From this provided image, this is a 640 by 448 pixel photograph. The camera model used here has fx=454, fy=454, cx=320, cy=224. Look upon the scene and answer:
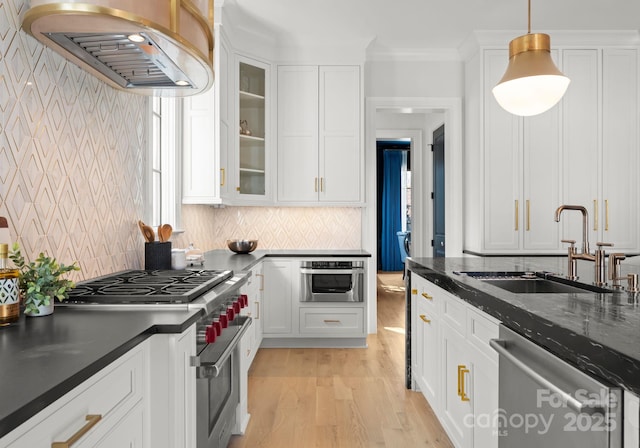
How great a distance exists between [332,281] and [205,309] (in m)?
2.55

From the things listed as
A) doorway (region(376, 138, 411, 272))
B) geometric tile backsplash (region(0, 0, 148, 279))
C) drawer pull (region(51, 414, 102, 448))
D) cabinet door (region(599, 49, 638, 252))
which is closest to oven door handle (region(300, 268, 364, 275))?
geometric tile backsplash (region(0, 0, 148, 279))

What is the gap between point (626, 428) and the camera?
0.90m

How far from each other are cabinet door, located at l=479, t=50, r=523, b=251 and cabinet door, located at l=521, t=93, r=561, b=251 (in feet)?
0.25

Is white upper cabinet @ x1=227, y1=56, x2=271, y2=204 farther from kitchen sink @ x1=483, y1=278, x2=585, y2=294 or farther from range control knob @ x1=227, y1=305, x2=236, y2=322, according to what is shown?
kitchen sink @ x1=483, y1=278, x2=585, y2=294

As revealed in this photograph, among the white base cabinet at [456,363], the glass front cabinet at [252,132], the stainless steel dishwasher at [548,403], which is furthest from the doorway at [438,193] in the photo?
the stainless steel dishwasher at [548,403]

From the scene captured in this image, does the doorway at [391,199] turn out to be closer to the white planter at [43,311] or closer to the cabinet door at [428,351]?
the cabinet door at [428,351]

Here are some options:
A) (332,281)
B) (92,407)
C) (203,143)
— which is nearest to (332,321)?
(332,281)

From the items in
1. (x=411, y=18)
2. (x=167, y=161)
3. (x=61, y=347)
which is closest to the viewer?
(x=61, y=347)

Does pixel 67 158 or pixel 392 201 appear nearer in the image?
pixel 67 158

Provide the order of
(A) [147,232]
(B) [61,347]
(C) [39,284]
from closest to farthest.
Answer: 1. (B) [61,347]
2. (C) [39,284]
3. (A) [147,232]

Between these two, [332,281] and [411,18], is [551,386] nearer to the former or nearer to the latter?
[332,281]

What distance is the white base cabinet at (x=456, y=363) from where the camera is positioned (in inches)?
66.7

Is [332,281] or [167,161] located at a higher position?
[167,161]

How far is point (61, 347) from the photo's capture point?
106 cm
